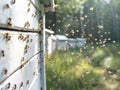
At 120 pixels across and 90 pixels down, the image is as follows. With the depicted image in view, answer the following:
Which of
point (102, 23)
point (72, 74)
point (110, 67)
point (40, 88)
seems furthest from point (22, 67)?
point (102, 23)

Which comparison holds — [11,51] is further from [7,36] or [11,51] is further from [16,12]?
[16,12]

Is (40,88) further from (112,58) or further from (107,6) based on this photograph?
(107,6)

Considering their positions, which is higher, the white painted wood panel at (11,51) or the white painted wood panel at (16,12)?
the white painted wood panel at (16,12)

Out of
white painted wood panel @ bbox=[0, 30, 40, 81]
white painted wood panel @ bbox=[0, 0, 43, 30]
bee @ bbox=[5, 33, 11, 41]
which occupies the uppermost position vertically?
white painted wood panel @ bbox=[0, 0, 43, 30]

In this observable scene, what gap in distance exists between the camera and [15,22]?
191cm

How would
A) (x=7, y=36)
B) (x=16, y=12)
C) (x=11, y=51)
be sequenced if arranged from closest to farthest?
(x=7, y=36) < (x=11, y=51) < (x=16, y=12)

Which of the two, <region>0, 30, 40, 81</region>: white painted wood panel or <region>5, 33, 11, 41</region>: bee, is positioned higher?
<region>5, 33, 11, 41</region>: bee

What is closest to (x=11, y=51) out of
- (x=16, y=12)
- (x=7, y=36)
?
(x=7, y=36)

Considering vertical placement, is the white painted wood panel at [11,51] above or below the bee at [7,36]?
below

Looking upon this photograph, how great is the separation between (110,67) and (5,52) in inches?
403

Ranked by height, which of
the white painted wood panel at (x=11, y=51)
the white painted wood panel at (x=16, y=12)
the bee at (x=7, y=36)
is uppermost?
the white painted wood panel at (x=16, y=12)

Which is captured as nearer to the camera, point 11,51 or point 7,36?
point 7,36

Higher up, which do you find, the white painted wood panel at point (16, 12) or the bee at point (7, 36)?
the white painted wood panel at point (16, 12)

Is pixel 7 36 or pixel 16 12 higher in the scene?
pixel 16 12
